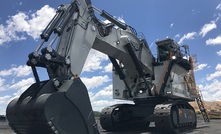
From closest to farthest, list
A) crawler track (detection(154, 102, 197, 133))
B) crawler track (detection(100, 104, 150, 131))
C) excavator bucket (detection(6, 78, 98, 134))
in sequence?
excavator bucket (detection(6, 78, 98, 134)) → crawler track (detection(154, 102, 197, 133)) → crawler track (detection(100, 104, 150, 131))

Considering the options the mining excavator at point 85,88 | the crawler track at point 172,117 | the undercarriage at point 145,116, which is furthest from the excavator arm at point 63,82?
the undercarriage at point 145,116

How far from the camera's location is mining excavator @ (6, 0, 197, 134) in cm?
680

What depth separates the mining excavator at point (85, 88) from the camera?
22.3 ft

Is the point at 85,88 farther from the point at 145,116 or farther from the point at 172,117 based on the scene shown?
the point at 145,116

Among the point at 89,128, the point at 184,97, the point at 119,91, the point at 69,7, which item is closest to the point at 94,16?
the point at 69,7

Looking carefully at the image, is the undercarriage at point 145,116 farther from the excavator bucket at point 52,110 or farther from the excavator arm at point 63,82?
the excavator bucket at point 52,110

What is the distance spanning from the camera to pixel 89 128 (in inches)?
282

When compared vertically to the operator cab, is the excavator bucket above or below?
below

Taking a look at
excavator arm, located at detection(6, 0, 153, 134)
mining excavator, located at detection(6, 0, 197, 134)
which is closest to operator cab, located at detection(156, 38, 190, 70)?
mining excavator, located at detection(6, 0, 197, 134)

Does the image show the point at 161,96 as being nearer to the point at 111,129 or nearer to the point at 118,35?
the point at 111,129

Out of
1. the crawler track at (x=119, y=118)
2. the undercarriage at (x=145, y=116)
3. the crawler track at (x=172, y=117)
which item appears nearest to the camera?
the crawler track at (x=172, y=117)

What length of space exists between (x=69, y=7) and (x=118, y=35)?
3496 mm

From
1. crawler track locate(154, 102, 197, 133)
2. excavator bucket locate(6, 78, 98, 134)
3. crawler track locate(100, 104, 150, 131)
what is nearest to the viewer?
excavator bucket locate(6, 78, 98, 134)

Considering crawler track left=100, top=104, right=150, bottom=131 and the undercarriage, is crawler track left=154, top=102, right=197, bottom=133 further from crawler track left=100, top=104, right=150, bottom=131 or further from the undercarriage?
crawler track left=100, top=104, right=150, bottom=131
